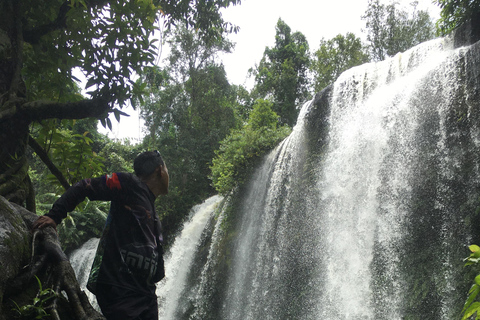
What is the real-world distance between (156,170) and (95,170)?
169cm

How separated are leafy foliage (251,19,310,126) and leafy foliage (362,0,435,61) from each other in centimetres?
466

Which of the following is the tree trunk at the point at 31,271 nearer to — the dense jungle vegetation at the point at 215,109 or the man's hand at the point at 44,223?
the man's hand at the point at 44,223

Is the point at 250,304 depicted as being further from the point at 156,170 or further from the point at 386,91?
the point at 156,170

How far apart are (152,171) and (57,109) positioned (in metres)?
1.11

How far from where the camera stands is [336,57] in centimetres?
2777

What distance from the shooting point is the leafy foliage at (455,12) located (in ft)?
35.4

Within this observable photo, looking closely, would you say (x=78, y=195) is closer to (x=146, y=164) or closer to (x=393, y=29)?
(x=146, y=164)

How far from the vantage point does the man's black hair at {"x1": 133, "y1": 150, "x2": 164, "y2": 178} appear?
2.37 meters

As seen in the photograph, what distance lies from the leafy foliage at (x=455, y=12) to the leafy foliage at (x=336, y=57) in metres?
14.8

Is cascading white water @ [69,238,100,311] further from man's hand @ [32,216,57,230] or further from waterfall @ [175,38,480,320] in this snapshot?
man's hand @ [32,216,57,230]

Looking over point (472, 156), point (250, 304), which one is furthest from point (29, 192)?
point (250, 304)

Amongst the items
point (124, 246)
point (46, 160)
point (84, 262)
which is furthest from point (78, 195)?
point (84, 262)

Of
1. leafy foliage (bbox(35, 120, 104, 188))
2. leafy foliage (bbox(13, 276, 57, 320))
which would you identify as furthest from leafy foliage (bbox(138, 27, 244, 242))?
leafy foliage (bbox(13, 276, 57, 320))

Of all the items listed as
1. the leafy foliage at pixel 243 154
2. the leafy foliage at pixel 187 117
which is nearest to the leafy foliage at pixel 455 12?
the leafy foliage at pixel 243 154
